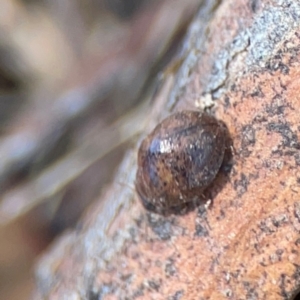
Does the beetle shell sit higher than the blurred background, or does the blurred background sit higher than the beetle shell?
the beetle shell

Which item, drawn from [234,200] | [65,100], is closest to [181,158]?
[234,200]

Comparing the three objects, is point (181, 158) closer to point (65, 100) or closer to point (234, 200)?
point (234, 200)

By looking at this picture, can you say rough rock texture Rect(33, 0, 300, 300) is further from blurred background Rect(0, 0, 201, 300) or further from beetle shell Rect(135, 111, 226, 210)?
blurred background Rect(0, 0, 201, 300)

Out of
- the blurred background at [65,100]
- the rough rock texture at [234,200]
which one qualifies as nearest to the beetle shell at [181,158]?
the rough rock texture at [234,200]

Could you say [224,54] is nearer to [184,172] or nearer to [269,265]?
[184,172]

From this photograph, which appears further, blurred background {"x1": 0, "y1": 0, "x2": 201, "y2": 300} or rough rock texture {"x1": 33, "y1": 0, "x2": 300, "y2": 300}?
blurred background {"x1": 0, "y1": 0, "x2": 201, "y2": 300}

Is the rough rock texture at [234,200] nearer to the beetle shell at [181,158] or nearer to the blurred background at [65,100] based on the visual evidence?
the beetle shell at [181,158]

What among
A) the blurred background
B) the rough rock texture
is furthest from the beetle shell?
the blurred background
